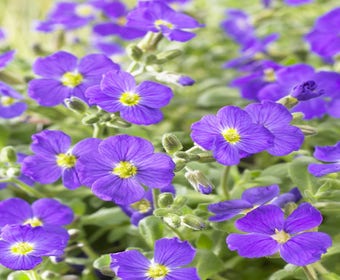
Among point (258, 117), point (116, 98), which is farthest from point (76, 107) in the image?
point (258, 117)

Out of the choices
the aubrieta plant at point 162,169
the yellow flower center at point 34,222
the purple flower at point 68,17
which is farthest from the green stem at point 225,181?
the purple flower at point 68,17

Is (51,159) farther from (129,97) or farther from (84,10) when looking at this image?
(84,10)

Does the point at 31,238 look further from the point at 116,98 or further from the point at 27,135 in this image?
the point at 27,135

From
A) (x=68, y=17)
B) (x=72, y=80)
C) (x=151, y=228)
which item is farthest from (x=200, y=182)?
(x=68, y=17)

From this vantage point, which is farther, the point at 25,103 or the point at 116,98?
the point at 25,103

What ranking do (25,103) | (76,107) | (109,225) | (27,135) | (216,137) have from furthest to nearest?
(27,135) < (25,103) < (109,225) < (76,107) < (216,137)

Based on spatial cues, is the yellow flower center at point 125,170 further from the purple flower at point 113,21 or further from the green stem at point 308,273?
the purple flower at point 113,21

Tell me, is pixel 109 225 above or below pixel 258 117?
below

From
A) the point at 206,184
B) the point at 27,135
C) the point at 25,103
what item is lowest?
the point at 27,135
